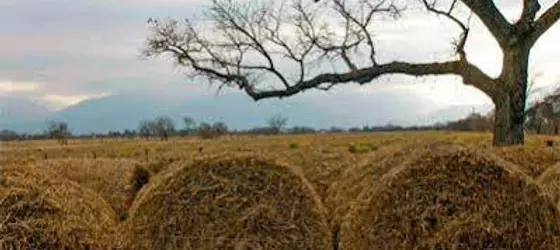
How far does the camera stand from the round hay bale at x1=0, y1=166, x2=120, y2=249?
22.1ft

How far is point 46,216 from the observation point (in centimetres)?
686

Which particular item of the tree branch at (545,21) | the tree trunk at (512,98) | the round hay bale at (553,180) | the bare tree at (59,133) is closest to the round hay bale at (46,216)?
the round hay bale at (553,180)

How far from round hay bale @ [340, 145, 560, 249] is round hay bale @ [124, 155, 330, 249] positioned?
0.65 metres

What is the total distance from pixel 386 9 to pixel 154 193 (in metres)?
14.2

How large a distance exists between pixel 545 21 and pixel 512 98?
177 centimetres

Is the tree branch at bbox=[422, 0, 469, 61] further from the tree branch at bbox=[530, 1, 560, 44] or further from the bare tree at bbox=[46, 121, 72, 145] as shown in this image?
the bare tree at bbox=[46, 121, 72, 145]

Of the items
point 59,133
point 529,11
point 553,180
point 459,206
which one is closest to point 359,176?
point 553,180

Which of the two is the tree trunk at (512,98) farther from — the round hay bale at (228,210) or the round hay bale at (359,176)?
the round hay bale at (228,210)

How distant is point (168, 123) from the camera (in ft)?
337

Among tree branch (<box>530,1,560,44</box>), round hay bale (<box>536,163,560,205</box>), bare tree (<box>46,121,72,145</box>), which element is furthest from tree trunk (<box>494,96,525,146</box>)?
bare tree (<box>46,121,72,145</box>)

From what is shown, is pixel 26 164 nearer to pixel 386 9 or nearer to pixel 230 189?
pixel 230 189

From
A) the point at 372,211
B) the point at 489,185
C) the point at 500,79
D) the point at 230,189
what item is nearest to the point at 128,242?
the point at 230,189

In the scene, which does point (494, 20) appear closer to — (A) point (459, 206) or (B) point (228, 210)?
(A) point (459, 206)

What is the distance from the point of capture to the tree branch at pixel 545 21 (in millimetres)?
18406
